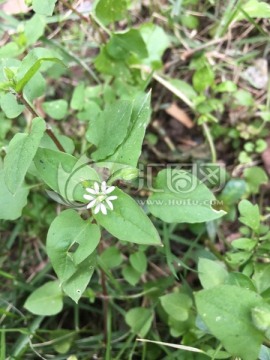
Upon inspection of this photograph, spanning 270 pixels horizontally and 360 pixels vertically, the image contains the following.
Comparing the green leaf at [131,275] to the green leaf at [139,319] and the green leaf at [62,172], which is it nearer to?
the green leaf at [139,319]

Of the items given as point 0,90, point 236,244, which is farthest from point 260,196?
point 0,90

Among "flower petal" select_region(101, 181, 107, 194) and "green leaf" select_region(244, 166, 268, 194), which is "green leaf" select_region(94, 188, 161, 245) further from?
"green leaf" select_region(244, 166, 268, 194)

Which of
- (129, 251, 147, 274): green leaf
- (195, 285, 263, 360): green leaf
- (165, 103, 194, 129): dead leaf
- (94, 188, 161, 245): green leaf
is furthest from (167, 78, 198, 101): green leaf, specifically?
(195, 285, 263, 360): green leaf

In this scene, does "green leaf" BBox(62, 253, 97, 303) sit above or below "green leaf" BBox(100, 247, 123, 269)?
above

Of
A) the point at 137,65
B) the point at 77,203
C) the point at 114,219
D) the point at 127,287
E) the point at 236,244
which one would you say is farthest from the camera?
the point at 137,65

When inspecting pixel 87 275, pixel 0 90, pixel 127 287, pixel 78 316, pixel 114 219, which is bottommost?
pixel 78 316

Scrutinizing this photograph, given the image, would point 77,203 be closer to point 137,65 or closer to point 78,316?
point 78,316

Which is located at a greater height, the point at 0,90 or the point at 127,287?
the point at 0,90

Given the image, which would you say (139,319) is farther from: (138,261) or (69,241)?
(69,241)
